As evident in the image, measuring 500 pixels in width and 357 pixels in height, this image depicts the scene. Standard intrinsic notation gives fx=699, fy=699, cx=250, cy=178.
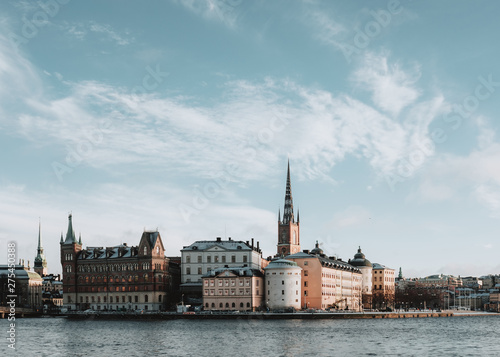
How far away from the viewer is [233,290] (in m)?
132

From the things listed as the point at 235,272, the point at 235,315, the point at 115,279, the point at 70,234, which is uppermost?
the point at 70,234

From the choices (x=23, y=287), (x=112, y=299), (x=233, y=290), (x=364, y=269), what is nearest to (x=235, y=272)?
(x=233, y=290)

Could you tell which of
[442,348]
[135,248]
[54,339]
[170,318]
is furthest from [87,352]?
[135,248]

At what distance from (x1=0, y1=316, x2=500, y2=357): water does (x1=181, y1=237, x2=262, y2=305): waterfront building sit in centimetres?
4489

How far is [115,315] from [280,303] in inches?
1278

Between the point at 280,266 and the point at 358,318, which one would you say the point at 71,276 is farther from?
the point at 358,318

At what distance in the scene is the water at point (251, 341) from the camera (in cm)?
6850

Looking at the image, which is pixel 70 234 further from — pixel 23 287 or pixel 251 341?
pixel 251 341

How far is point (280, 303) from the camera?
432ft

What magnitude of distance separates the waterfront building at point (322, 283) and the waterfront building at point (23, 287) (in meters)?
80.1

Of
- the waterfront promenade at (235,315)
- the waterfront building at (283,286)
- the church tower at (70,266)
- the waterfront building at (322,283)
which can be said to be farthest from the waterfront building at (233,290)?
the church tower at (70,266)

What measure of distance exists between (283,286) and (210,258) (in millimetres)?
25622

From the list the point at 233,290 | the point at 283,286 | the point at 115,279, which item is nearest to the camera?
the point at 283,286

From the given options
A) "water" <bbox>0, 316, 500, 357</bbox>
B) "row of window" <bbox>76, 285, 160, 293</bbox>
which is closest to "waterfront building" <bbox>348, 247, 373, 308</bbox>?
"row of window" <bbox>76, 285, 160, 293</bbox>
